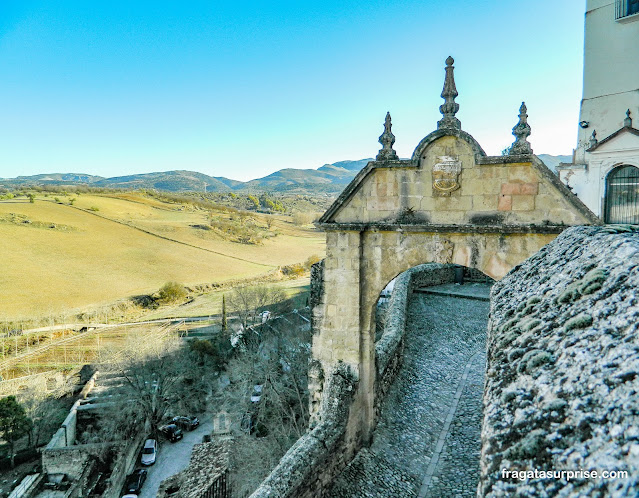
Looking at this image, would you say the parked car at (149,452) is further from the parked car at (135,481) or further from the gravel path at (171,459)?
the parked car at (135,481)

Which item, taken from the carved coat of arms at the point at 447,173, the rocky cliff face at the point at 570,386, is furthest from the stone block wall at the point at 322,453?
the rocky cliff face at the point at 570,386

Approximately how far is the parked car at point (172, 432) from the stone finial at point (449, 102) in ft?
78.9

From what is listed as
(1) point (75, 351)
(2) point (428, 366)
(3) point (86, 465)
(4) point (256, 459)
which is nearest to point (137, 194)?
(1) point (75, 351)

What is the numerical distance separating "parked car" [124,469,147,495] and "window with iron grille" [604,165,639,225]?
2257cm

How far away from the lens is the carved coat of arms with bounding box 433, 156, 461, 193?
257 inches

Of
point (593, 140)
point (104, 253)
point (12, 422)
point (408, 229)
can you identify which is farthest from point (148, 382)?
point (104, 253)

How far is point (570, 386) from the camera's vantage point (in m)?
1.60

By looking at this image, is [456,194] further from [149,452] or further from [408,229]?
[149,452]

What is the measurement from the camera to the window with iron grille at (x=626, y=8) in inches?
536

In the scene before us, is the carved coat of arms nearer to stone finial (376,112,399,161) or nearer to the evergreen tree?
stone finial (376,112,399,161)

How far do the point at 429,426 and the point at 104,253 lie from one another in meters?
51.5

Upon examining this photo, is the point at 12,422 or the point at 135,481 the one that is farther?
the point at 12,422

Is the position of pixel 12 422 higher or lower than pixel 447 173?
lower

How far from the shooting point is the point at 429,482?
23.4ft
